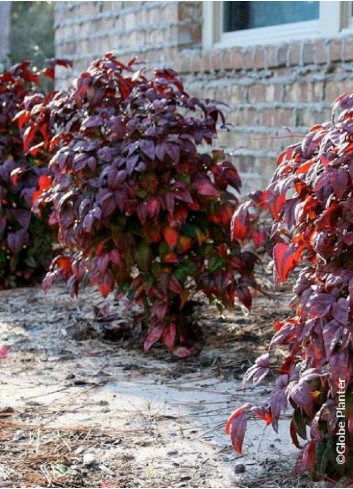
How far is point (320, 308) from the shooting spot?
2.24 meters

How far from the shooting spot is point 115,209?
139 inches

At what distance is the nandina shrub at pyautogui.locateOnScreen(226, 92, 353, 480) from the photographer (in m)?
2.24

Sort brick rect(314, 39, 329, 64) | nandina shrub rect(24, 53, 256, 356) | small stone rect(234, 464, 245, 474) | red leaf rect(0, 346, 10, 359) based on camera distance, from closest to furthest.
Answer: small stone rect(234, 464, 245, 474), nandina shrub rect(24, 53, 256, 356), red leaf rect(0, 346, 10, 359), brick rect(314, 39, 329, 64)

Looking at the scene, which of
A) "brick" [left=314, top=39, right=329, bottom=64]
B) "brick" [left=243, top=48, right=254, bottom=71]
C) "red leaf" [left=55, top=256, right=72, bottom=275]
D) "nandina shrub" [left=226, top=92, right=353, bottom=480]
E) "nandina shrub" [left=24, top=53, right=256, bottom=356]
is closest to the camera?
"nandina shrub" [left=226, top=92, right=353, bottom=480]

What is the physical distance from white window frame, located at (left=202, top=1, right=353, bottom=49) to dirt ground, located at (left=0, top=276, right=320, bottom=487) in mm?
1785

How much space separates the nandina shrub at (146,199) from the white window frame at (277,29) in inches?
64.6

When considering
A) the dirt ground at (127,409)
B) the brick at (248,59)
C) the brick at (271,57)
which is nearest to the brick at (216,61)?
the brick at (248,59)

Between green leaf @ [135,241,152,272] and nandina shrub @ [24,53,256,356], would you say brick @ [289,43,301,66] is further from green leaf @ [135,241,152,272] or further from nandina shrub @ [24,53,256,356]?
green leaf @ [135,241,152,272]

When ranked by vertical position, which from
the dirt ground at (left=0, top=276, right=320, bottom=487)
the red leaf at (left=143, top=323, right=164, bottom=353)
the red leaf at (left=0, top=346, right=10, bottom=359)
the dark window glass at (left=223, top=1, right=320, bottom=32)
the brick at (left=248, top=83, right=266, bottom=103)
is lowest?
the red leaf at (left=0, top=346, right=10, bottom=359)

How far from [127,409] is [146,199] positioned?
848 millimetres

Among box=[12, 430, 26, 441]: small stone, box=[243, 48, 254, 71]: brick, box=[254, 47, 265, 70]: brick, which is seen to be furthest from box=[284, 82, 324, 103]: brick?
box=[12, 430, 26, 441]: small stone

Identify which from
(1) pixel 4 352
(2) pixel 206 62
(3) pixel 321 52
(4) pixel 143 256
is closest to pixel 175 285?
(4) pixel 143 256

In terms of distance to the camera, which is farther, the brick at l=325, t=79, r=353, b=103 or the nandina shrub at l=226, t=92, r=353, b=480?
the brick at l=325, t=79, r=353, b=103

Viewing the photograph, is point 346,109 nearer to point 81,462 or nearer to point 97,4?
point 81,462
